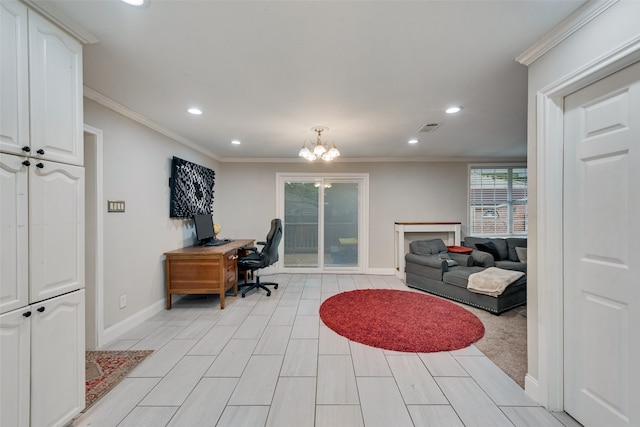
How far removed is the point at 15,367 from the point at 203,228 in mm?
2780

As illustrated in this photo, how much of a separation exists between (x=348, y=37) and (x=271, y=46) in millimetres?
500

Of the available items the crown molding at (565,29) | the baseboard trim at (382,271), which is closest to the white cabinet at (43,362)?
the crown molding at (565,29)

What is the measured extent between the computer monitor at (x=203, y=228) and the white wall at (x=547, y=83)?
383cm

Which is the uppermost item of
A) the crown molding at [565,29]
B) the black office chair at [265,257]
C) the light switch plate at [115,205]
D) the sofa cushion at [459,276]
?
the crown molding at [565,29]

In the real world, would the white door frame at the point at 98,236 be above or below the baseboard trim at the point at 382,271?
above

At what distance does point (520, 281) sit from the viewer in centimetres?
331

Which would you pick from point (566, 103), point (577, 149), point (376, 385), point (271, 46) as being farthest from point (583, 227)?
point (271, 46)

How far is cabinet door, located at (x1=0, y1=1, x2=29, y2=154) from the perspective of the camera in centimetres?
118

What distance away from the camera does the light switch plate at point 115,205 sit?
2.51 meters

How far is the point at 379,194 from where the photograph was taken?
5.15 meters

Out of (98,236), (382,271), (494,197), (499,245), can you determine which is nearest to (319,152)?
(98,236)

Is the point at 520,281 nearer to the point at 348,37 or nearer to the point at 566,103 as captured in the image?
the point at 566,103

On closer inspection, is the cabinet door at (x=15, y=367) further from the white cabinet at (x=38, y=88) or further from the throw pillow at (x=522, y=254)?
the throw pillow at (x=522, y=254)

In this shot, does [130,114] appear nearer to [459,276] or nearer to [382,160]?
[382,160]
